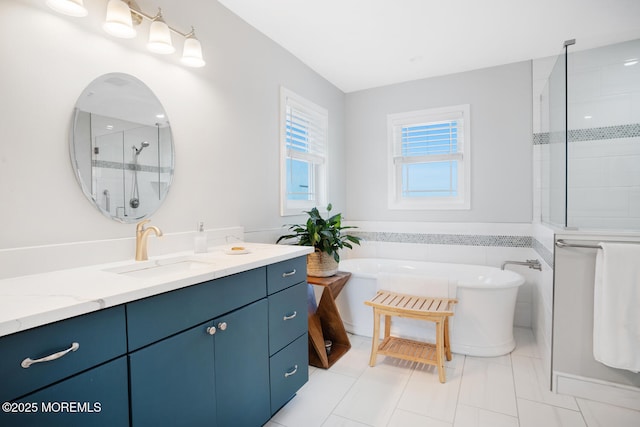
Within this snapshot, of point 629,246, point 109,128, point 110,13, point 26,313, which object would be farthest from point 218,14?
point 629,246

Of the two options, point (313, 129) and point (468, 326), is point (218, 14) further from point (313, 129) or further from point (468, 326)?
point (468, 326)

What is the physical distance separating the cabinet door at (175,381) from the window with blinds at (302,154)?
5.32 feet

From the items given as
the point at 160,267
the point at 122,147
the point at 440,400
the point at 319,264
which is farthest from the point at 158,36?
the point at 440,400

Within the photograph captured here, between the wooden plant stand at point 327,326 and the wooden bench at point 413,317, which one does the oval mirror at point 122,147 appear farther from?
the wooden bench at point 413,317

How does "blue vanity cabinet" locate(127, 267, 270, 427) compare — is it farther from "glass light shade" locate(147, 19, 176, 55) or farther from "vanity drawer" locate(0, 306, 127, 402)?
"glass light shade" locate(147, 19, 176, 55)

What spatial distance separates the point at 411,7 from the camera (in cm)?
226

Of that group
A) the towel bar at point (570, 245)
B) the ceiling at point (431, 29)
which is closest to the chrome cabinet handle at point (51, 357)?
the ceiling at point (431, 29)

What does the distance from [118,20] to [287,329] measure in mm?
1691

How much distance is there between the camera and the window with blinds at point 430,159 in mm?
3492

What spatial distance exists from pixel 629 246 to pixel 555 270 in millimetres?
382

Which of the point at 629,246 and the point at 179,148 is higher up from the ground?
the point at 179,148

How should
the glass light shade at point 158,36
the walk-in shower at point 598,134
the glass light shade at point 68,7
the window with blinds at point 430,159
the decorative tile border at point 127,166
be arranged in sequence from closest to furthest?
the glass light shade at point 68,7 < the decorative tile border at point 127,166 < the glass light shade at point 158,36 < the walk-in shower at point 598,134 < the window with blinds at point 430,159

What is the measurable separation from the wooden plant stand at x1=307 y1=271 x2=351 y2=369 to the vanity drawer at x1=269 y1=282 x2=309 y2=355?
431 mm

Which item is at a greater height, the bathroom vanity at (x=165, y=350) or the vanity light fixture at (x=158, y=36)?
the vanity light fixture at (x=158, y=36)
